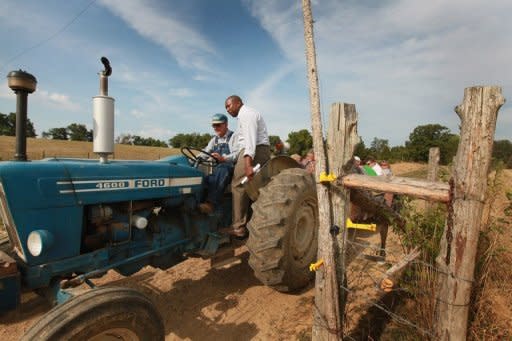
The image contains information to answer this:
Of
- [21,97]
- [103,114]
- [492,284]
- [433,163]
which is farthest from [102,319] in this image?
[433,163]

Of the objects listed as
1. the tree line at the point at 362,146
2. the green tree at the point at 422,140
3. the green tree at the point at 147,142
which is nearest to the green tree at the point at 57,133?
the tree line at the point at 362,146

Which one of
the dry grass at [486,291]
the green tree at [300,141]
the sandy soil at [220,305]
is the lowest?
the sandy soil at [220,305]

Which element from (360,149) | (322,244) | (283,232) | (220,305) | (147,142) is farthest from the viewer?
A: (147,142)

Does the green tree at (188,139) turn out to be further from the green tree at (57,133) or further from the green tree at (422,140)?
the green tree at (422,140)

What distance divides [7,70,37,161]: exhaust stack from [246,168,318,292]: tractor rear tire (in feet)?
6.74

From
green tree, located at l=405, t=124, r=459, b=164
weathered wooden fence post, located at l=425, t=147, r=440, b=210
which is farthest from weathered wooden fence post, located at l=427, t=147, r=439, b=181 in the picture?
green tree, located at l=405, t=124, r=459, b=164

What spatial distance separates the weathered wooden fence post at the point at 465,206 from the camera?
6.08ft

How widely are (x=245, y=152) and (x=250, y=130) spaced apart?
264 millimetres

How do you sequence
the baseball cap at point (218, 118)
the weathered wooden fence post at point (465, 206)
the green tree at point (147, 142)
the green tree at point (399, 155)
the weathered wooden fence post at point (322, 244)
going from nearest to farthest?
the weathered wooden fence post at point (465, 206)
the weathered wooden fence post at point (322, 244)
the baseball cap at point (218, 118)
the green tree at point (399, 155)
the green tree at point (147, 142)

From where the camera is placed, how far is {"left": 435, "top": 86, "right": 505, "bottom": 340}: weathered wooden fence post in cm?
185

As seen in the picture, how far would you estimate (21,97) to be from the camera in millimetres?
2402

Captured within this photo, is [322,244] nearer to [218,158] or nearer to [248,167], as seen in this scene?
[248,167]

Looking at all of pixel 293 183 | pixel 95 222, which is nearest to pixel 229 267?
pixel 293 183

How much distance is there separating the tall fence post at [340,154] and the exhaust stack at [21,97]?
2.30 meters
